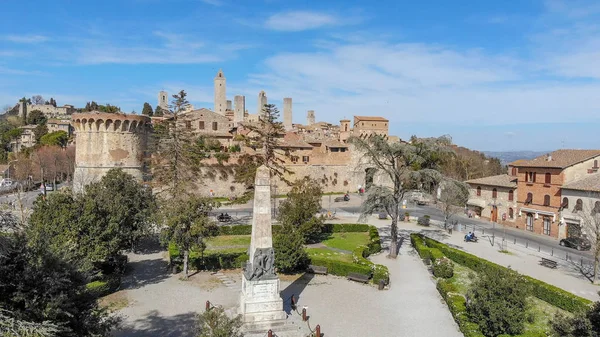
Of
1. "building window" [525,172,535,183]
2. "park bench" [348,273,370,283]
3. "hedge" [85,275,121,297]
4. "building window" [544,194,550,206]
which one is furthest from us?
"building window" [525,172,535,183]

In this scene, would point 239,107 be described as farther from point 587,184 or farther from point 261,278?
point 261,278

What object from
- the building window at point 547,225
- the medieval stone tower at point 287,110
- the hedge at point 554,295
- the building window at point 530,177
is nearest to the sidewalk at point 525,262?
the hedge at point 554,295

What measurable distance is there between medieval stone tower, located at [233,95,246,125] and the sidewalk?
47048 millimetres

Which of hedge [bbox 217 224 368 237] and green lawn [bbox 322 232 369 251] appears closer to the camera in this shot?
green lawn [bbox 322 232 369 251]

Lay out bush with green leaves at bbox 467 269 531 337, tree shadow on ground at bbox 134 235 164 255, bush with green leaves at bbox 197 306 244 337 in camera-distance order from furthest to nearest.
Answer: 1. tree shadow on ground at bbox 134 235 164 255
2. bush with green leaves at bbox 467 269 531 337
3. bush with green leaves at bbox 197 306 244 337

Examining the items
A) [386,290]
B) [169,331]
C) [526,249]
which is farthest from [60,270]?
[526,249]

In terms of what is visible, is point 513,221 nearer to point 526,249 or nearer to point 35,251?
point 526,249

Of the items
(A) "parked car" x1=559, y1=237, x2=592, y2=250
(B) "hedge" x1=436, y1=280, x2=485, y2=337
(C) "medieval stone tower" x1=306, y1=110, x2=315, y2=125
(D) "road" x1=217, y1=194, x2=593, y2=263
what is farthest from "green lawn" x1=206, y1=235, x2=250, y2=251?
(C) "medieval stone tower" x1=306, y1=110, x2=315, y2=125

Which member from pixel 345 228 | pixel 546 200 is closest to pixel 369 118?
pixel 546 200

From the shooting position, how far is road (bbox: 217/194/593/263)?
86.5 feet

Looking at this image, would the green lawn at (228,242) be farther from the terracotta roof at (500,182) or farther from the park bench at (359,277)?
the terracotta roof at (500,182)

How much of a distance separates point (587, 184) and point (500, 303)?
2204 centimetres

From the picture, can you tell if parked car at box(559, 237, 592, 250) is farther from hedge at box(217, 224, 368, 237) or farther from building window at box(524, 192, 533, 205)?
hedge at box(217, 224, 368, 237)

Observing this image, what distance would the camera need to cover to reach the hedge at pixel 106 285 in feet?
54.0
